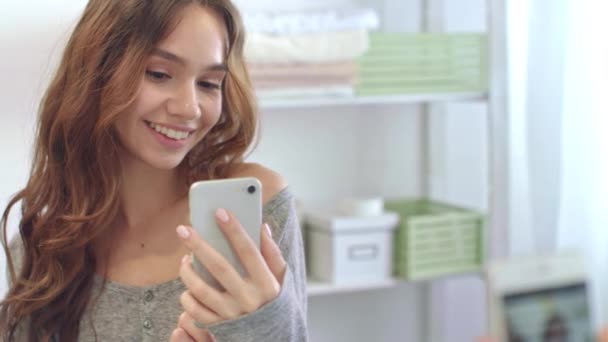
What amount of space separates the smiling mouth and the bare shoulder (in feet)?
0.50

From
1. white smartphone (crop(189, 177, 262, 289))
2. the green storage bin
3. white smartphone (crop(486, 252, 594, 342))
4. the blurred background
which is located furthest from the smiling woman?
the green storage bin

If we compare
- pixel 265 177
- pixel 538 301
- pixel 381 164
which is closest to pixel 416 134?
pixel 381 164

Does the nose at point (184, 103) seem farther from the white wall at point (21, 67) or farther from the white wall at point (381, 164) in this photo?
the white wall at point (381, 164)

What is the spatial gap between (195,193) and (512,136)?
1.25 meters

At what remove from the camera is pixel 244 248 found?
973 mm

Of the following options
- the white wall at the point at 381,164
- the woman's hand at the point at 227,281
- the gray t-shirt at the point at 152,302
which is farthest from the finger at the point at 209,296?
the white wall at the point at 381,164

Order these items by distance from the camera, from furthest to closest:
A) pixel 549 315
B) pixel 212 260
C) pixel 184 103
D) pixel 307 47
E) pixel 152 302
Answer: pixel 307 47
pixel 152 302
pixel 184 103
pixel 212 260
pixel 549 315

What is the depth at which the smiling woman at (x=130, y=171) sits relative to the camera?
119 centimetres

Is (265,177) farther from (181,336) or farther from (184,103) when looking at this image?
(181,336)

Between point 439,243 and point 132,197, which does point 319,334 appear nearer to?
point 439,243

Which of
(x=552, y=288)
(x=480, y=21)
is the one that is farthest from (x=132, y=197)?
(x=480, y=21)

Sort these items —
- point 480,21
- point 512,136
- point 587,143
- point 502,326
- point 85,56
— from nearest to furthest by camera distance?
point 502,326 < point 85,56 < point 587,143 < point 512,136 < point 480,21

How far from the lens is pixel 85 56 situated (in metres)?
1.25

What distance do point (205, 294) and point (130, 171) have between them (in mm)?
447
